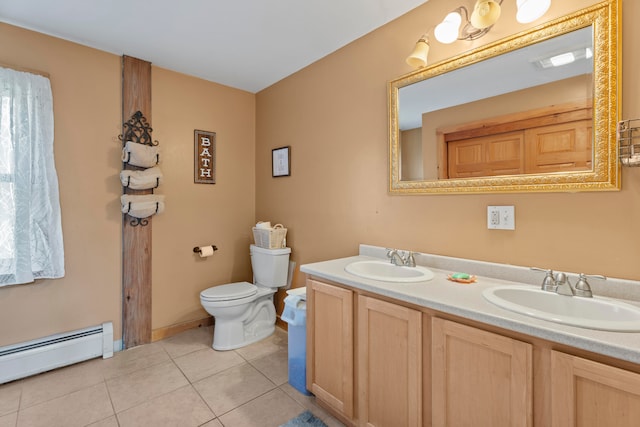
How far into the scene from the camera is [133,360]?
2.24 metres

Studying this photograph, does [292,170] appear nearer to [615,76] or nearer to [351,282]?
[351,282]

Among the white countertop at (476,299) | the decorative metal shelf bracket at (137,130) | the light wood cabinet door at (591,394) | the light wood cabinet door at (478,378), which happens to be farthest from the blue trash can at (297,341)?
the decorative metal shelf bracket at (137,130)

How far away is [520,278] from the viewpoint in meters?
1.39

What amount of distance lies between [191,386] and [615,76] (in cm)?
269

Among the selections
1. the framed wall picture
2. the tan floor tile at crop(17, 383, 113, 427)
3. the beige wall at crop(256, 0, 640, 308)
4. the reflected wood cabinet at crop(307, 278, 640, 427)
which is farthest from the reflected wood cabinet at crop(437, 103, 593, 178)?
the tan floor tile at crop(17, 383, 113, 427)

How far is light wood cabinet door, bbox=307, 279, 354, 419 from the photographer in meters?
1.50

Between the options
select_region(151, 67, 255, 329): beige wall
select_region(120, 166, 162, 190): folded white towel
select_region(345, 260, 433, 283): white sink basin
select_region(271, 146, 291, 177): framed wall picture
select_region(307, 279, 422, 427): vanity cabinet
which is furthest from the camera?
select_region(271, 146, 291, 177): framed wall picture

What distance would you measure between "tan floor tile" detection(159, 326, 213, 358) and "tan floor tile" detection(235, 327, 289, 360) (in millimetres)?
343

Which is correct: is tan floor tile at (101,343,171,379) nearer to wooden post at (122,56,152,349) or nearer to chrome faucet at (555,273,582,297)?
wooden post at (122,56,152,349)

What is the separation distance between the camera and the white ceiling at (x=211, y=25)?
5.88 ft

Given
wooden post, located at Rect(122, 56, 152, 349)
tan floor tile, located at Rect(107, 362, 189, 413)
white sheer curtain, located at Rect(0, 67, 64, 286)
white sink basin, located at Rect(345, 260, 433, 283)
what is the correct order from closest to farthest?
white sink basin, located at Rect(345, 260, 433, 283)
tan floor tile, located at Rect(107, 362, 189, 413)
white sheer curtain, located at Rect(0, 67, 64, 286)
wooden post, located at Rect(122, 56, 152, 349)

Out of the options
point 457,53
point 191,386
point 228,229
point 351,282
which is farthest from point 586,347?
point 228,229

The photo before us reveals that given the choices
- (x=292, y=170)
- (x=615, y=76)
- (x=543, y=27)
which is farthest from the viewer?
(x=292, y=170)

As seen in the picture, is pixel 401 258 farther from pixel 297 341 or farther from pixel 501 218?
pixel 297 341
